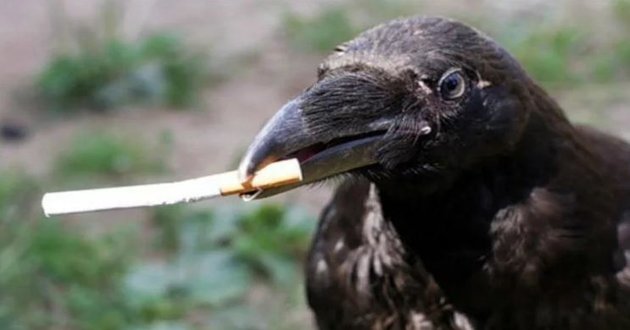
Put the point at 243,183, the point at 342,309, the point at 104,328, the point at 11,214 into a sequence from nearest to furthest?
the point at 243,183
the point at 342,309
the point at 104,328
the point at 11,214

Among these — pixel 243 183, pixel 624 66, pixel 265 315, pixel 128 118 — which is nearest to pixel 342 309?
pixel 243 183

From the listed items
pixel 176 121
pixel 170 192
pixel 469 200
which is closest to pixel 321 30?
pixel 176 121

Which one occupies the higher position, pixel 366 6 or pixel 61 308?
pixel 366 6

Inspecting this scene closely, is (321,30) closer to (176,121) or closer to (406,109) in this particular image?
(176,121)

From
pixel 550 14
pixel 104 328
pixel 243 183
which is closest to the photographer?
pixel 243 183

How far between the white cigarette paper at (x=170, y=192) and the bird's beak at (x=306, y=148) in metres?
0.02

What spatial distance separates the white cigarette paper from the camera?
8.07 feet

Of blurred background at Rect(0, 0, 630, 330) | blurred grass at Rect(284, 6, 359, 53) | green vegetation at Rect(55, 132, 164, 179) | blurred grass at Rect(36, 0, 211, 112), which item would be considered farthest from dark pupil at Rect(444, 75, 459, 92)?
blurred grass at Rect(284, 6, 359, 53)

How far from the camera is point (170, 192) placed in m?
2.48

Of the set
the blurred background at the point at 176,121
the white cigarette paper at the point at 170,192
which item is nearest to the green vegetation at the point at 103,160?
the blurred background at the point at 176,121

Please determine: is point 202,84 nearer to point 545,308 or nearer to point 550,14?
point 550,14

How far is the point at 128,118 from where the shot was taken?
532cm

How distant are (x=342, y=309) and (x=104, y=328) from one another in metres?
1.26

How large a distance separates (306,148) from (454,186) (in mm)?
354
